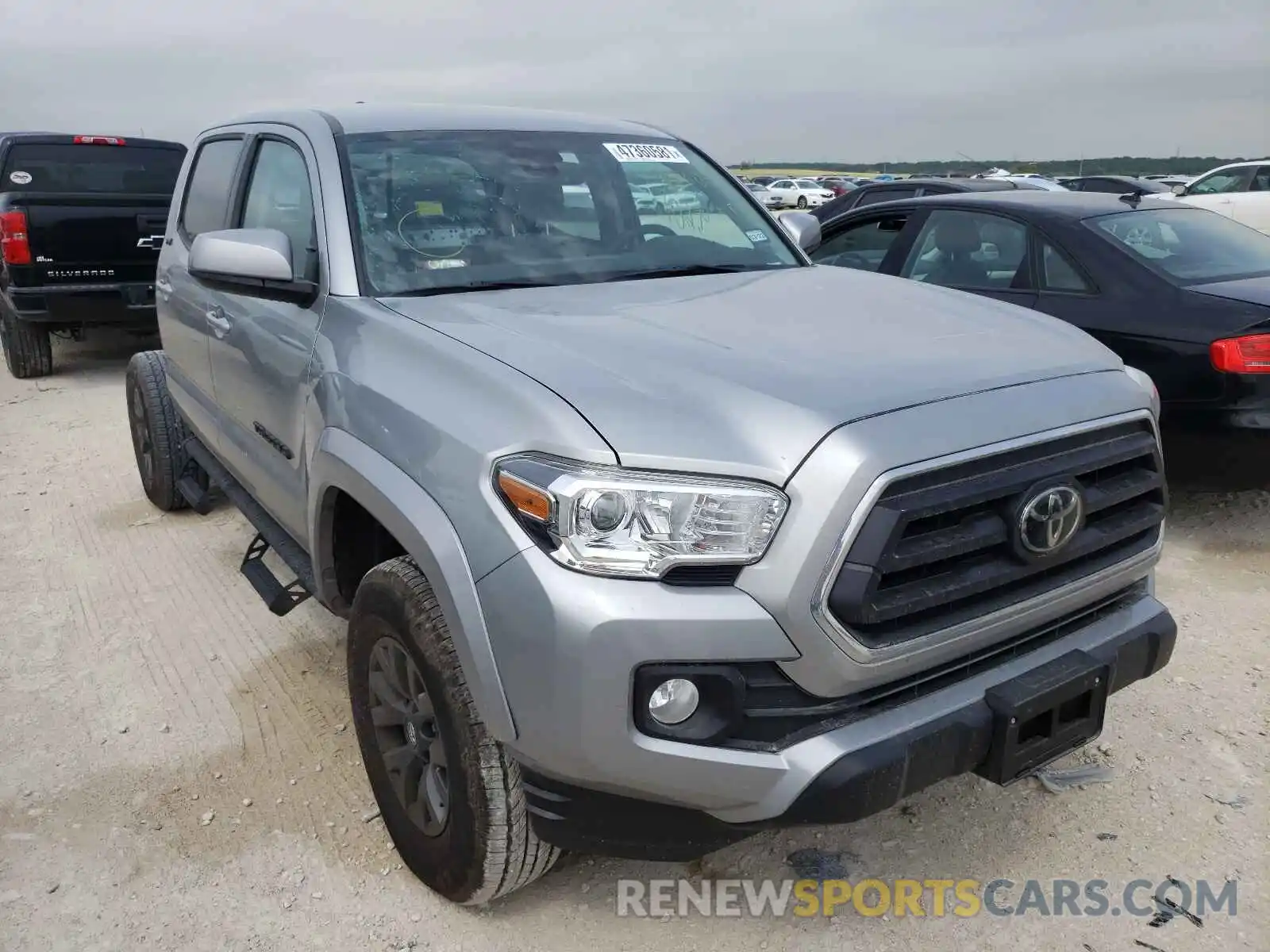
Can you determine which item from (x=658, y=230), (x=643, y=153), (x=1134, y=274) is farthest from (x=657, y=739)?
(x=1134, y=274)

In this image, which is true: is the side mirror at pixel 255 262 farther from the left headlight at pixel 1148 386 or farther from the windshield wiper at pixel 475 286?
the left headlight at pixel 1148 386

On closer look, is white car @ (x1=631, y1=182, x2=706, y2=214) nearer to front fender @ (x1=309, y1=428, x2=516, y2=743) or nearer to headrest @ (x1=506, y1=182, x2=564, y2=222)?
headrest @ (x1=506, y1=182, x2=564, y2=222)

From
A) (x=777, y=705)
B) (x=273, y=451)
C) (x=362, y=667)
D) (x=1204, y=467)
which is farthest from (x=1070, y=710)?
(x=1204, y=467)

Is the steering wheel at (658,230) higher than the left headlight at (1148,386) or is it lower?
higher

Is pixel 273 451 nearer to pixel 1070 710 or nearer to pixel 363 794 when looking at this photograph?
pixel 363 794

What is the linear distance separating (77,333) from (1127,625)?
10.1m

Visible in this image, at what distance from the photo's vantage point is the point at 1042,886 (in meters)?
2.54

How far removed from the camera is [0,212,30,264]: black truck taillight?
26.0 feet

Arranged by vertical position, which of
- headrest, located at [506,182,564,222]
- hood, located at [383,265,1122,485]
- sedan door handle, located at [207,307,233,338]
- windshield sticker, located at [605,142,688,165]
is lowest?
sedan door handle, located at [207,307,233,338]

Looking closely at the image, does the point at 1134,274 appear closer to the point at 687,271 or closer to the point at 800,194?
the point at 687,271

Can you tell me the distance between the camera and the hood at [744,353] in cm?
195

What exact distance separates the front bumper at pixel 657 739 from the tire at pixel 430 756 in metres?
0.15

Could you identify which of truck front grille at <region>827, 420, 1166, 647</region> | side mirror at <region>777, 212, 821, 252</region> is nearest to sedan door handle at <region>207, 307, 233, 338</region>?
side mirror at <region>777, 212, 821, 252</region>

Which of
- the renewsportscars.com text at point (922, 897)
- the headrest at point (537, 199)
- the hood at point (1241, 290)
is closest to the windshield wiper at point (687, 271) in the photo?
the headrest at point (537, 199)
